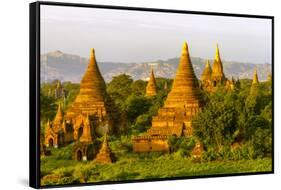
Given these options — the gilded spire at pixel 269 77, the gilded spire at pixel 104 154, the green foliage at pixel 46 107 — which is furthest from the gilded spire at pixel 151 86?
the gilded spire at pixel 269 77

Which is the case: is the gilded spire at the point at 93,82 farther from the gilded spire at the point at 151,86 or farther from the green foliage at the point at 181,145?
the green foliage at the point at 181,145

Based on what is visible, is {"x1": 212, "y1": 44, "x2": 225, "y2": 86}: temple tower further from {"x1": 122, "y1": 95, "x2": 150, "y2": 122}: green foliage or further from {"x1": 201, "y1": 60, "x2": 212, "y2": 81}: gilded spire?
{"x1": 122, "y1": 95, "x2": 150, "y2": 122}: green foliage

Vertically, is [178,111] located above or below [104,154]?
above

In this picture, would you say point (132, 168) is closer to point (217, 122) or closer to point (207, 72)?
point (217, 122)

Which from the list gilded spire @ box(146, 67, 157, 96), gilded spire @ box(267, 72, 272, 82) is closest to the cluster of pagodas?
gilded spire @ box(146, 67, 157, 96)

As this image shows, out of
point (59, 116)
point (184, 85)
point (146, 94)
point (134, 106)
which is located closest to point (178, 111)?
point (184, 85)

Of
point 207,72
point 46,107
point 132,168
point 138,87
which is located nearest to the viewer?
point 46,107
